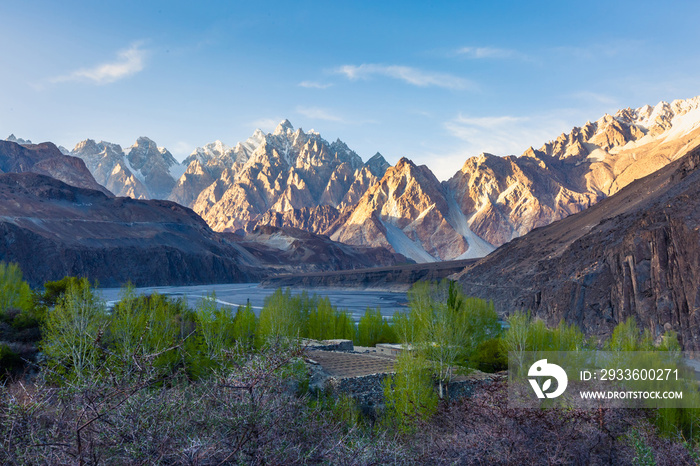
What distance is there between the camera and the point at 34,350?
117ft

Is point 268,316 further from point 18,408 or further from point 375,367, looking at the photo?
point 18,408

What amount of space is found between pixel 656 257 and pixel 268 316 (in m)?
44.2

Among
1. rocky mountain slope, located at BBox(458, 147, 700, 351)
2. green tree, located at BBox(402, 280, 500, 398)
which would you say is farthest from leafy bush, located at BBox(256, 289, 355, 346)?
rocky mountain slope, located at BBox(458, 147, 700, 351)

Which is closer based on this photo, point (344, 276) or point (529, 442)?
point (529, 442)

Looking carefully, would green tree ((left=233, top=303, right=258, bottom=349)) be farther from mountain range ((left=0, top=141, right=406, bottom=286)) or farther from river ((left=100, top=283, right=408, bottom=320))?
mountain range ((left=0, top=141, right=406, bottom=286))

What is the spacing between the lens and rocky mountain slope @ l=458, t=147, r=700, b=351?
5494 centimetres

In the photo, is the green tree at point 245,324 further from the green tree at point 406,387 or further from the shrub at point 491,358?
the shrub at point 491,358

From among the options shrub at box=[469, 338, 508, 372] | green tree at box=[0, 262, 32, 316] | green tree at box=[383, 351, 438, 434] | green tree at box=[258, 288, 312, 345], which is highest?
green tree at box=[0, 262, 32, 316]

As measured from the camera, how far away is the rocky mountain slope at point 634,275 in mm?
54938

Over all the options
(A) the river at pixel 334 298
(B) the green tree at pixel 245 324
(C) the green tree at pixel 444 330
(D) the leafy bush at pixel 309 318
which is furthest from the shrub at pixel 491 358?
(A) the river at pixel 334 298

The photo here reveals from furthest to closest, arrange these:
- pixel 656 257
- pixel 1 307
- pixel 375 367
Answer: pixel 656 257
pixel 1 307
pixel 375 367

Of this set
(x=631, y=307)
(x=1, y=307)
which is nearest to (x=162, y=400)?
(x=1, y=307)

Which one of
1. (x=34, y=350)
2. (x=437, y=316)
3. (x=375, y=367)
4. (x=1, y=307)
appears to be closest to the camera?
(x=375, y=367)

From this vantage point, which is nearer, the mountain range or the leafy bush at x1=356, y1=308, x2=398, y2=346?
the leafy bush at x1=356, y1=308, x2=398, y2=346
